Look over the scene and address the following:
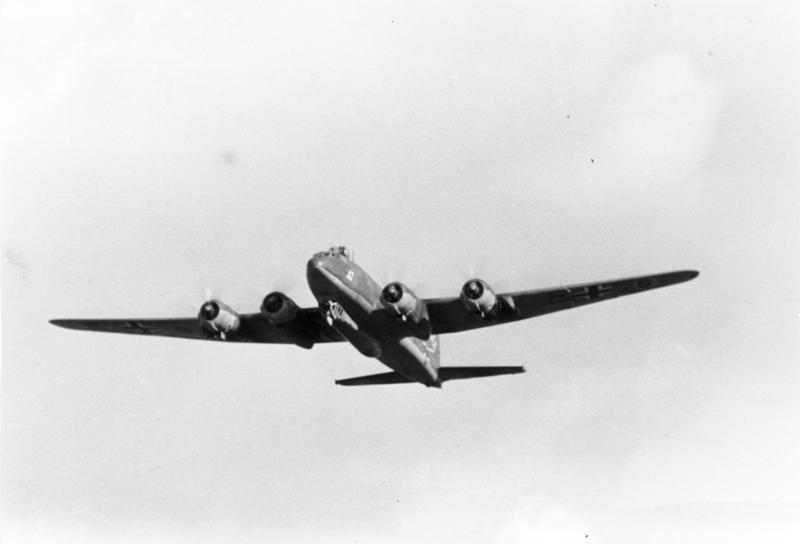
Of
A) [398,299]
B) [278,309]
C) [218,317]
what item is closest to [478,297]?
[398,299]

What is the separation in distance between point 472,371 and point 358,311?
5.47 meters

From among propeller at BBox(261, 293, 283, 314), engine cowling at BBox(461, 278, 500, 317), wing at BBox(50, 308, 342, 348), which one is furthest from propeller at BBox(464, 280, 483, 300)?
propeller at BBox(261, 293, 283, 314)

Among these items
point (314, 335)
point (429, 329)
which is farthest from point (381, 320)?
point (314, 335)

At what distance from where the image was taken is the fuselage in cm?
2480

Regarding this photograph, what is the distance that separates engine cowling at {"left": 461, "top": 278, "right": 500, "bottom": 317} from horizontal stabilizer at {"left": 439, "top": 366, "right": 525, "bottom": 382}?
10.7 ft

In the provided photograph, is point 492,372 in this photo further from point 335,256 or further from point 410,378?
point 335,256

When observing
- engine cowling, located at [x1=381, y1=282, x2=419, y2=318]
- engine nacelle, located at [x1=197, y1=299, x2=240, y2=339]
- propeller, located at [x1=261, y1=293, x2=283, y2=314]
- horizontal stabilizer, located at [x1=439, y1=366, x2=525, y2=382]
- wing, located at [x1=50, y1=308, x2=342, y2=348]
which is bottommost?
horizontal stabilizer, located at [x1=439, y1=366, x2=525, y2=382]

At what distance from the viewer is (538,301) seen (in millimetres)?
26578

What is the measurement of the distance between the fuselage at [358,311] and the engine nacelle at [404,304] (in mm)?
324

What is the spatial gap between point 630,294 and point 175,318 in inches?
611

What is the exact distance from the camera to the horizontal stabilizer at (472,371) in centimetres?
2828

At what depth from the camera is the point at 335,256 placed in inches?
1001

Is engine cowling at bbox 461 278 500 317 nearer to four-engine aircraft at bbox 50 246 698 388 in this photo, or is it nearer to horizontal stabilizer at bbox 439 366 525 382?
four-engine aircraft at bbox 50 246 698 388

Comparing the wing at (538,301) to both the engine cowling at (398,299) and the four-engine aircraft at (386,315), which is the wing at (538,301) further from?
the engine cowling at (398,299)
